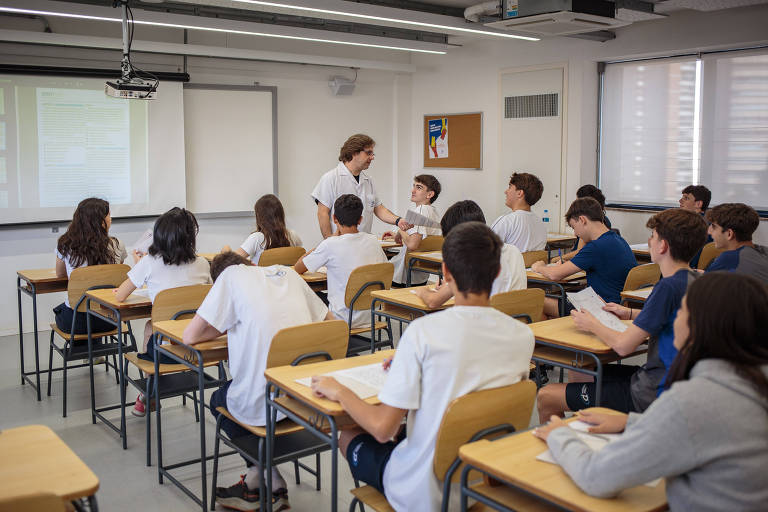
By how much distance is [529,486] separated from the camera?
1.69 metres

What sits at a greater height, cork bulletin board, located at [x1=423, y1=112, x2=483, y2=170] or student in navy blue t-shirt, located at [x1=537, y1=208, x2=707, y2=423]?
cork bulletin board, located at [x1=423, y1=112, x2=483, y2=170]

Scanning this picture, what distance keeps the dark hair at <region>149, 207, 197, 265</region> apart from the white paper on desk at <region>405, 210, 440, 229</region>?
217 centimetres

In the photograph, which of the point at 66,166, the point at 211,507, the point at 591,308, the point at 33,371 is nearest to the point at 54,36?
the point at 66,166

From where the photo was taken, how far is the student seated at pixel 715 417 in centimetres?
146

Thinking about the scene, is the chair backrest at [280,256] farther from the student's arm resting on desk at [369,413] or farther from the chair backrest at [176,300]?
the student's arm resting on desk at [369,413]

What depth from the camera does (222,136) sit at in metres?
7.71

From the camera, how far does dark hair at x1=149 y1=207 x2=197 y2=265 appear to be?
380 cm

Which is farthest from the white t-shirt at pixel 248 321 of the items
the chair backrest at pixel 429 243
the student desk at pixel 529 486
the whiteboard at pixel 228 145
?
the whiteboard at pixel 228 145

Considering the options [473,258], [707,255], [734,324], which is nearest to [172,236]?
[473,258]

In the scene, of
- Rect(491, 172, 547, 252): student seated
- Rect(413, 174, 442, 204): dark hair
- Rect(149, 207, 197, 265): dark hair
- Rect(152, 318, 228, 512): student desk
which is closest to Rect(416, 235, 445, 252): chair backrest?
Rect(413, 174, 442, 204): dark hair

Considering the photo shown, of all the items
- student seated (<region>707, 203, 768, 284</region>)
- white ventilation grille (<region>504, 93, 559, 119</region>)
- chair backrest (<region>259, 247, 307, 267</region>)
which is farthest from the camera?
white ventilation grille (<region>504, 93, 559, 119</region>)

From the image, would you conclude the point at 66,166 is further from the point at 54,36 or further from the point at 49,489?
the point at 49,489

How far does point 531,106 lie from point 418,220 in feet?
9.27

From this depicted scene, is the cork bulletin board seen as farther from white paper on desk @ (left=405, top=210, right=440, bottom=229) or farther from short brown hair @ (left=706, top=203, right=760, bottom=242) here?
short brown hair @ (left=706, top=203, right=760, bottom=242)
